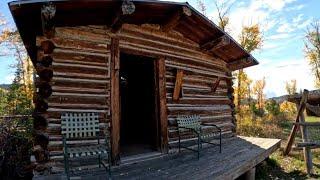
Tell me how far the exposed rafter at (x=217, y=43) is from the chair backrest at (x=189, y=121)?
1.91 m

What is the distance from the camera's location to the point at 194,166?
668 cm

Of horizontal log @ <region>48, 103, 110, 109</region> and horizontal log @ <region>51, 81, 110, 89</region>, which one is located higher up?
horizontal log @ <region>51, 81, 110, 89</region>

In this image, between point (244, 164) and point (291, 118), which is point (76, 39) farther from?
point (291, 118)

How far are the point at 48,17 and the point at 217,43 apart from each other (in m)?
4.67

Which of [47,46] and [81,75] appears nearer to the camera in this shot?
[47,46]

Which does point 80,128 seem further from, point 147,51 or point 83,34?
point 147,51

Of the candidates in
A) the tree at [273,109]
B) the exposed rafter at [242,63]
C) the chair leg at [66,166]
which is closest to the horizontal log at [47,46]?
the chair leg at [66,166]

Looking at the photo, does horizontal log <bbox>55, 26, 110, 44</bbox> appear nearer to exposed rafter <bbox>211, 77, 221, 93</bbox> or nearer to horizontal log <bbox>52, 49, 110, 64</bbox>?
horizontal log <bbox>52, 49, 110, 64</bbox>

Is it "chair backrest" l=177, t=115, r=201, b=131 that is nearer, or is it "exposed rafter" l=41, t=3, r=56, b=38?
"exposed rafter" l=41, t=3, r=56, b=38

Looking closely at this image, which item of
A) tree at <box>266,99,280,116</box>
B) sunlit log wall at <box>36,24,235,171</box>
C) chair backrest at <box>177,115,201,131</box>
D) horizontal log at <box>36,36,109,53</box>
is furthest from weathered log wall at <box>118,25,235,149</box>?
tree at <box>266,99,280,116</box>

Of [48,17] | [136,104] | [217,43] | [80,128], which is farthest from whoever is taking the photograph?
[136,104]

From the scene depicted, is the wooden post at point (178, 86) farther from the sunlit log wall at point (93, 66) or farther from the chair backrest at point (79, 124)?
the chair backrest at point (79, 124)

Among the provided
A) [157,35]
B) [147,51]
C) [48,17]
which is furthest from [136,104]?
[48,17]

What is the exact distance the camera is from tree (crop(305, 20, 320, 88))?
1137 inches
